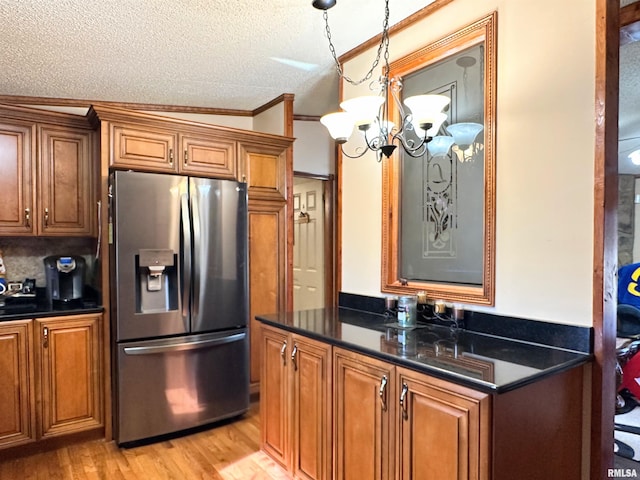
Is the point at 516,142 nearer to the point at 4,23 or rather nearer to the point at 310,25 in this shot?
the point at 310,25

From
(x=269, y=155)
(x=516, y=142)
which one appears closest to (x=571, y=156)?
(x=516, y=142)

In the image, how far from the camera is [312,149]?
4383 millimetres

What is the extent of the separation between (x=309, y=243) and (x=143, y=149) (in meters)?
2.32

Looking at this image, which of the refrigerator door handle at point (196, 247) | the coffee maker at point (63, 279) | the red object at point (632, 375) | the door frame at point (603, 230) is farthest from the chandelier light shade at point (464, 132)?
the coffee maker at point (63, 279)

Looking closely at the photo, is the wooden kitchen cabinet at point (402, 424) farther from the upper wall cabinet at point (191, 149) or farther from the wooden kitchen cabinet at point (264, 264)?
the upper wall cabinet at point (191, 149)

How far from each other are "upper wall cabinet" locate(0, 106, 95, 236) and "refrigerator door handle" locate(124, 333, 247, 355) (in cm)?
95

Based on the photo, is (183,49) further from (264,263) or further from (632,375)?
(632,375)

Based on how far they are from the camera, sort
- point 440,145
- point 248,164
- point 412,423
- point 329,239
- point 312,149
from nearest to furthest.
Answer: point 412,423, point 440,145, point 248,164, point 312,149, point 329,239

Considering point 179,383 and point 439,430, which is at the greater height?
point 439,430

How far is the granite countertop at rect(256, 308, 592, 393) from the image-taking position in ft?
4.84

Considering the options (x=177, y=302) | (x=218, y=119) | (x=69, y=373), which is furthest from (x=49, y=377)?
(x=218, y=119)

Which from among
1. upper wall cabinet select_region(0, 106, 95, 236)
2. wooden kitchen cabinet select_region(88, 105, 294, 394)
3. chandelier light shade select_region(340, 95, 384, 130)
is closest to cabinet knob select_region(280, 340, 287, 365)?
wooden kitchen cabinet select_region(88, 105, 294, 394)

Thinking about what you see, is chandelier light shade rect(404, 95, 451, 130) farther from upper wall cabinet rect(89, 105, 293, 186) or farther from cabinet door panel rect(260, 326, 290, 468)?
upper wall cabinet rect(89, 105, 293, 186)

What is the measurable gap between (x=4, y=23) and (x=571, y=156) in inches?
113
